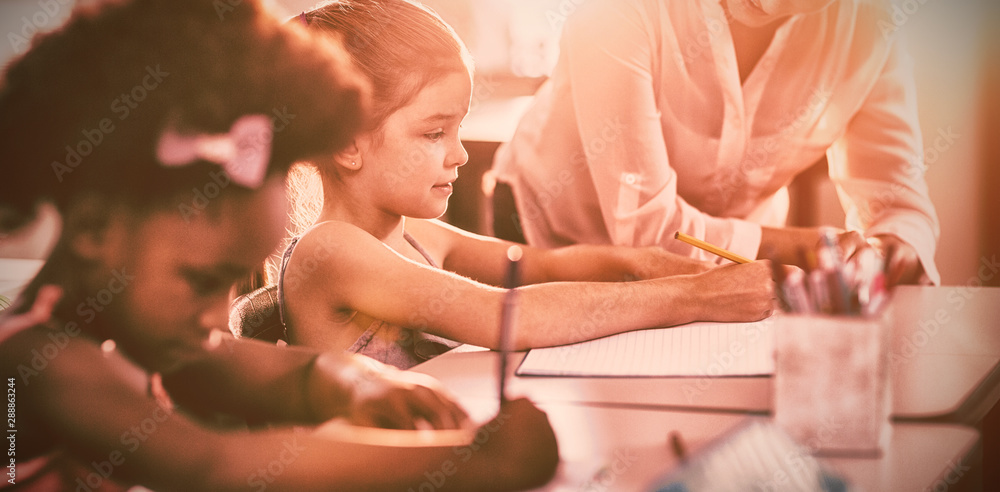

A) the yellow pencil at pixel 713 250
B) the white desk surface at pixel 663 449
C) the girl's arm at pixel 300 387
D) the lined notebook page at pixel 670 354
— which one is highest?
the white desk surface at pixel 663 449

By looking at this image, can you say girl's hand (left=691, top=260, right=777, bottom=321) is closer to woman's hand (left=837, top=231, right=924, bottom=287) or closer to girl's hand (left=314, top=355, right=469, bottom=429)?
woman's hand (left=837, top=231, right=924, bottom=287)

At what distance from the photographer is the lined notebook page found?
0.55 meters

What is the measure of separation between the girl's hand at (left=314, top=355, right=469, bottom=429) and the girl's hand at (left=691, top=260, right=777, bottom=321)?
1.03ft

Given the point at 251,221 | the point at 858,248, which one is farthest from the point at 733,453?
the point at 858,248

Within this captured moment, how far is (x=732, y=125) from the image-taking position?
0.85 m

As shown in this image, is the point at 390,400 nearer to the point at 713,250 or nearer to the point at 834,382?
the point at 834,382

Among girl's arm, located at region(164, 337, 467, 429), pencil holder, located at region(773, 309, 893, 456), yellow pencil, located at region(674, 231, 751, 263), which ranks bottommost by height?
girl's arm, located at region(164, 337, 467, 429)

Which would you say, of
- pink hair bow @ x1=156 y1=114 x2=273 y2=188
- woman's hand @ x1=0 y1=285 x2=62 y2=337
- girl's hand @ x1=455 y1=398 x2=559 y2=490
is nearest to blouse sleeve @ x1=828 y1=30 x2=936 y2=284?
girl's hand @ x1=455 y1=398 x2=559 y2=490

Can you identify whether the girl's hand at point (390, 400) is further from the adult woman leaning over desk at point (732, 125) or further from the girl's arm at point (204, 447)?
the adult woman leaning over desk at point (732, 125)

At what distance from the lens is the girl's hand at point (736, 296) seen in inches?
27.1

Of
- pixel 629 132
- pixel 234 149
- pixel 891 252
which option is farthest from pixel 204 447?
pixel 891 252

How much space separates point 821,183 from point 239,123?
0.69 m

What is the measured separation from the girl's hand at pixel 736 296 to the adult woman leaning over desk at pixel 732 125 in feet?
0.49

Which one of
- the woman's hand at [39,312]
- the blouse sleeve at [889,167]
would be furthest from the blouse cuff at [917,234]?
the woman's hand at [39,312]
